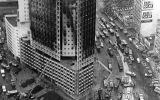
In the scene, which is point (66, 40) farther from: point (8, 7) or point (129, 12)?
point (8, 7)

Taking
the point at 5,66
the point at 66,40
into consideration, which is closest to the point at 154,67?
the point at 66,40

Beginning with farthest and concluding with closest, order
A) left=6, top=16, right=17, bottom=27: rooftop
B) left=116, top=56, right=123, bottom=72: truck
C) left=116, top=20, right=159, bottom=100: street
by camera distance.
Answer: left=6, top=16, right=17, bottom=27: rooftop < left=116, top=56, right=123, bottom=72: truck < left=116, top=20, right=159, bottom=100: street

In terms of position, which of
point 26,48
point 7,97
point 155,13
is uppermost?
point 155,13

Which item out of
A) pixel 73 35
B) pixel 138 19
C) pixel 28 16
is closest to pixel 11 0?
pixel 28 16

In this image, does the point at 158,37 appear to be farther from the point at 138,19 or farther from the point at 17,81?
the point at 17,81

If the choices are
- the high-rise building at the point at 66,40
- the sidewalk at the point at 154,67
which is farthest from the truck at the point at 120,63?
the high-rise building at the point at 66,40

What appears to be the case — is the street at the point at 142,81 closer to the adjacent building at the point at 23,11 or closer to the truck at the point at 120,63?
the truck at the point at 120,63

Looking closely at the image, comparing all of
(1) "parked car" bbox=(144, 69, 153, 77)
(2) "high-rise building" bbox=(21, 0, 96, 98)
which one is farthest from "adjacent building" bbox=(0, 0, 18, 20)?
(1) "parked car" bbox=(144, 69, 153, 77)

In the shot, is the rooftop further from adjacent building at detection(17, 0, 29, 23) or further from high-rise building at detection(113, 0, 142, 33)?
high-rise building at detection(113, 0, 142, 33)
